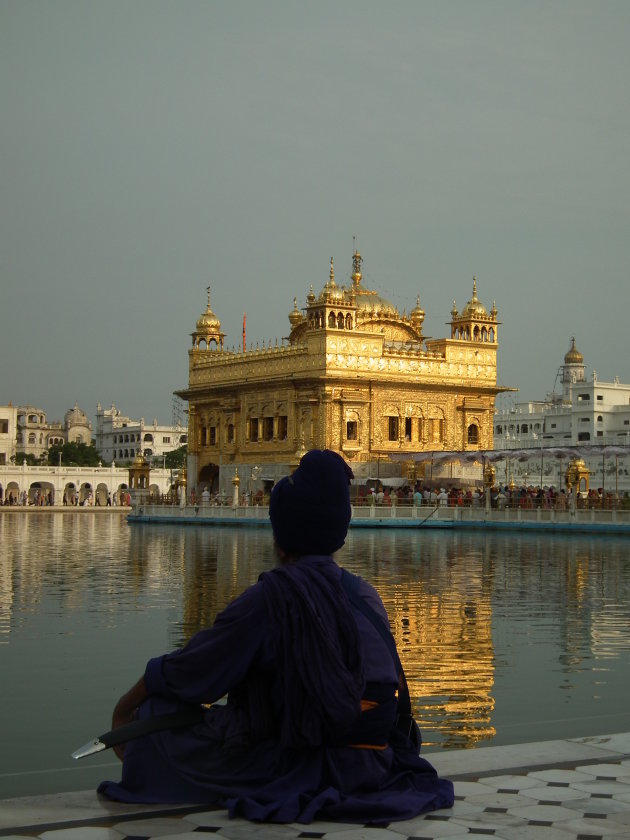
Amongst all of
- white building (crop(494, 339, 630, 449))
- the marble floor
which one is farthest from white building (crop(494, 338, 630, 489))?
the marble floor

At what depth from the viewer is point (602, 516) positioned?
35.8 metres

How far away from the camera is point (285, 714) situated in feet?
16.6

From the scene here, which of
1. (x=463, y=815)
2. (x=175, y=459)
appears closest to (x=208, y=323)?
(x=463, y=815)

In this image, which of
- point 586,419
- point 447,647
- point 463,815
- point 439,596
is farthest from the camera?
point 586,419

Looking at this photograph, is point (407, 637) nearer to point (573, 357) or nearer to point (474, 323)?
point (474, 323)

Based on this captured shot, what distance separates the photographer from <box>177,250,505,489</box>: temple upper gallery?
47094 millimetres

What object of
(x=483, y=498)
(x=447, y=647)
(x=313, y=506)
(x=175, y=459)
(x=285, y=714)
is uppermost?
(x=175, y=459)

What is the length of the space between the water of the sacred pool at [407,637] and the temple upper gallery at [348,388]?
22066mm

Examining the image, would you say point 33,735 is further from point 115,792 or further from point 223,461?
point 223,461

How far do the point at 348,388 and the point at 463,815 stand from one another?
42423 mm

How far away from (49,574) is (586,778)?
14593 mm

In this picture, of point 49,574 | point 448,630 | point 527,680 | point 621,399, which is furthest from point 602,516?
point 621,399

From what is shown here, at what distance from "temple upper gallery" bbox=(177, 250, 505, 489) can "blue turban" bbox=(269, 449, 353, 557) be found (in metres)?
41.2

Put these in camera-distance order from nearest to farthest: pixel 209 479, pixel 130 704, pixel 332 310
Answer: pixel 130 704
pixel 332 310
pixel 209 479
